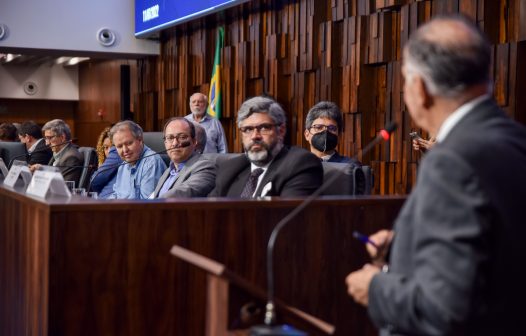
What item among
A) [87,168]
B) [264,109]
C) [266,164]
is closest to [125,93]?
[87,168]

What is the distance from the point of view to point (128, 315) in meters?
2.79

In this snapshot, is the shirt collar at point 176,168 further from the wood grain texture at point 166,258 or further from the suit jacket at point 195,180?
the wood grain texture at point 166,258

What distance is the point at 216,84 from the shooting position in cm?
902

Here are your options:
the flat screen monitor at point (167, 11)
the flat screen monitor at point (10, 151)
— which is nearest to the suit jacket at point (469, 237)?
the flat screen monitor at point (10, 151)

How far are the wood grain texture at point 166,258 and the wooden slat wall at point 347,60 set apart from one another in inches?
91.9

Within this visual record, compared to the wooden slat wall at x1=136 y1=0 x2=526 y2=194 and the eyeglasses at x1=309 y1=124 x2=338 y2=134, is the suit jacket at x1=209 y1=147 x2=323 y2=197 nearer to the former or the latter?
the eyeglasses at x1=309 y1=124 x2=338 y2=134

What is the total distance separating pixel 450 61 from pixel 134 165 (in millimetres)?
3873

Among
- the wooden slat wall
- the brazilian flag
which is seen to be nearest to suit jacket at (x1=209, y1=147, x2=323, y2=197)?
the wooden slat wall

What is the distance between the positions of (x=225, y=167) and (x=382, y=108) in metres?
2.83

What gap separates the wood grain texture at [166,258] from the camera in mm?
2725

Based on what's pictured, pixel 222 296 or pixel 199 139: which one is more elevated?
pixel 199 139

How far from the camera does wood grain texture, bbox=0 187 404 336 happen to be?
107 inches

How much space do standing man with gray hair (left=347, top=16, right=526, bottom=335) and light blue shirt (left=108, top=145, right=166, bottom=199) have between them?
11.5 ft

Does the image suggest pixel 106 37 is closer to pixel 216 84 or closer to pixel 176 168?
pixel 216 84
